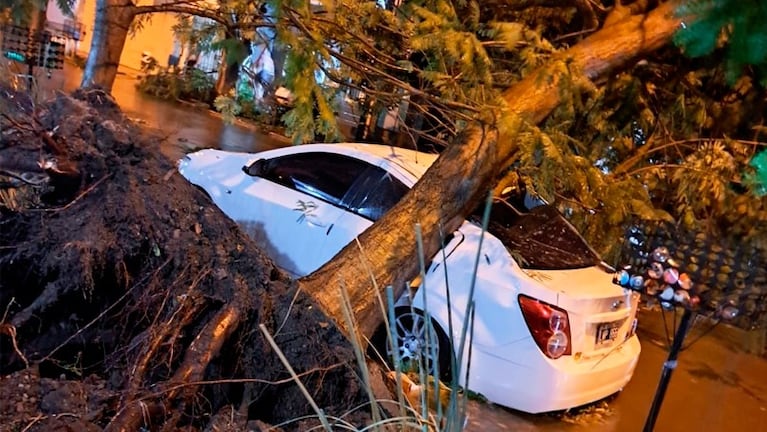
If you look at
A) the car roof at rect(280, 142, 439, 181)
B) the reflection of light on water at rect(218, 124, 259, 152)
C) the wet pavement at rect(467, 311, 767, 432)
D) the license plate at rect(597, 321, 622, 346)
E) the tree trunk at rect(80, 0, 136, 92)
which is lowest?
the wet pavement at rect(467, 311, 767, 432)

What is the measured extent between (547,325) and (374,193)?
1.71 metres

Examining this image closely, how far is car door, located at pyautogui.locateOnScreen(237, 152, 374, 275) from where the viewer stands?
5.60 m

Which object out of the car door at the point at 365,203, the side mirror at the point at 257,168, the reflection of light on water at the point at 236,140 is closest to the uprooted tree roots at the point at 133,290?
the car door at the point at 365,203

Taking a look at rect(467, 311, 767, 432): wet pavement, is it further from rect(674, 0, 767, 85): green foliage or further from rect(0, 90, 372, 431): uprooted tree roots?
rect(674, 0, 767, 85): green foliage

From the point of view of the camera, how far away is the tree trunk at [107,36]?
4.49m

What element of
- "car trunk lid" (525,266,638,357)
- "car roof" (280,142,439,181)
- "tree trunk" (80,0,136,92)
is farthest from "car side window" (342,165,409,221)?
"tree trunk" (80,0,136,92)

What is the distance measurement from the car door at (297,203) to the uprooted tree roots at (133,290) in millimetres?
2152

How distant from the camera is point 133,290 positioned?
3.10m

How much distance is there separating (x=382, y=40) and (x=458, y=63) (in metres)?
1.17

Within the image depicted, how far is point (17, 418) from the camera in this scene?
2.34 m

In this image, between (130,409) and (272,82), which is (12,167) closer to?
(130,409)

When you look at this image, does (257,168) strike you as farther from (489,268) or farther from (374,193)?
(489,268)

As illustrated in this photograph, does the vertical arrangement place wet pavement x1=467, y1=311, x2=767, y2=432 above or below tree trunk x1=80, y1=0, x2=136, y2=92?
below

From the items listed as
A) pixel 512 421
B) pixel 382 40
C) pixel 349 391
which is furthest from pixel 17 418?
pixel 382 40
